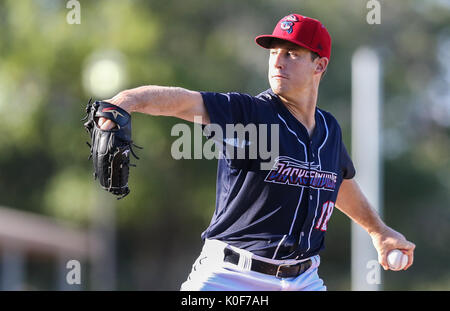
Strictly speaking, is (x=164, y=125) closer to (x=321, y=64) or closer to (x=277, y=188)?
(x=321, y=64)

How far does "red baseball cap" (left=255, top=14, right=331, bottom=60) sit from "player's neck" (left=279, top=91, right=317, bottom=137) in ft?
→ 0.93

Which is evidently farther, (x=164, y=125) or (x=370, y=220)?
(x=164, y=125)

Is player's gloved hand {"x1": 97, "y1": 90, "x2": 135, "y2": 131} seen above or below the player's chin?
below

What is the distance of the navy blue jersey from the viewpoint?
12.6ft

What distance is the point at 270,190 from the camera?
12.7ft

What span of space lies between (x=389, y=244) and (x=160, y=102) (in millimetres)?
1988

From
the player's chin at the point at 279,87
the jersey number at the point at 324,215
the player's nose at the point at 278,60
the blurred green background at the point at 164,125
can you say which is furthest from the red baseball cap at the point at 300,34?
the blurred green background at the point at 164,125

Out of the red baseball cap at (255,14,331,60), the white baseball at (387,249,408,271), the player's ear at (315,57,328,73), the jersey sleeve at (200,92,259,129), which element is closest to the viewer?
the jersey sleeve at (200,92,259,129)

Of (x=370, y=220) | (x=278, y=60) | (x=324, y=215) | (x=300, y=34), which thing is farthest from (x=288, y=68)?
(x=370, y=220)

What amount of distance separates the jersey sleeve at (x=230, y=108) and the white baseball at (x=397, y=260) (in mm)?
1409

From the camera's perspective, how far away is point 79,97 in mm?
20031

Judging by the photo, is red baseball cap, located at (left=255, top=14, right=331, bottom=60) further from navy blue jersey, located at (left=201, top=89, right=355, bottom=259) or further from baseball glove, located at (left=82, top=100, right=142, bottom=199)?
baseball glove, located at (left=82, top=100, right=142, bottom=199)

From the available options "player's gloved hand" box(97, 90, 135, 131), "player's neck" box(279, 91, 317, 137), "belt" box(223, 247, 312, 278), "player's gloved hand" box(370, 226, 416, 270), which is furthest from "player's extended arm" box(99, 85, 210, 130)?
"player's gloved hand" box(370, 226, 416, 270)

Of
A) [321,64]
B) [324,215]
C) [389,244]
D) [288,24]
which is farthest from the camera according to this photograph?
[389,244]
